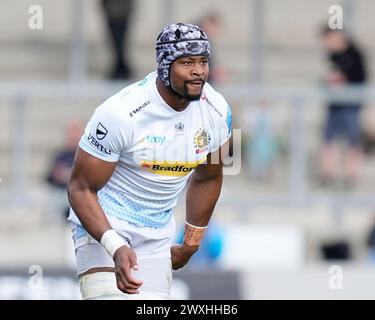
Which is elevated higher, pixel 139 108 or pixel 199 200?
pixel 139 108

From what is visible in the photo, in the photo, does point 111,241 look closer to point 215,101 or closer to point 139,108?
point 139,108

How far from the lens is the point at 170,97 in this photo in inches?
291

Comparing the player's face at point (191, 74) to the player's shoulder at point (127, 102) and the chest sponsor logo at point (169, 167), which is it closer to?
the player's shoulder at point (127, 102)

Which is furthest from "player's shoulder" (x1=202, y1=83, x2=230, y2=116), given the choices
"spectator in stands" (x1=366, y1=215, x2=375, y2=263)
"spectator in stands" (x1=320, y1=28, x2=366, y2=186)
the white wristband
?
"spectator in stands" (x1=320, y1=28, x2=366, y2=186)

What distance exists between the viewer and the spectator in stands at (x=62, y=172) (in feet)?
46.3

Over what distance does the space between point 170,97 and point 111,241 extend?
81cm

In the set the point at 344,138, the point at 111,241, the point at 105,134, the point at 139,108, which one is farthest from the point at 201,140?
the point at 344,138

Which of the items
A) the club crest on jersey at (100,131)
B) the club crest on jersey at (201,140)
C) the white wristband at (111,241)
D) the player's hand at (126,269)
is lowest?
the player's hand at (126,269)

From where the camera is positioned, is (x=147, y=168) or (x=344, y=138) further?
(x=344, y=138)

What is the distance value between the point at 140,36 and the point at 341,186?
429cm

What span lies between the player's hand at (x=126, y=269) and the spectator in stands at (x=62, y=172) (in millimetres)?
6897

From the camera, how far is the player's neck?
737 cm

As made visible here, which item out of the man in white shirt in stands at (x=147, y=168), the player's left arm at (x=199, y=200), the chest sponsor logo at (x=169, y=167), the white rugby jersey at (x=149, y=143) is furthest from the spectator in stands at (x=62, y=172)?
the chest sponsor logo at (x=169, y=167)
